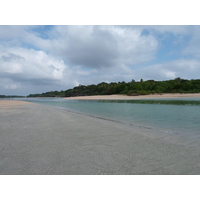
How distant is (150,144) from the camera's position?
184 inches

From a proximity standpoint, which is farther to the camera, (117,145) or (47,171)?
(117,145)

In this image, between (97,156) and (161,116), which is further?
(161,116)

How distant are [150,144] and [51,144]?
10.9 feet

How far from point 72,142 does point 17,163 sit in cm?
187

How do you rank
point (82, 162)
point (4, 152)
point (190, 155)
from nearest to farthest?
point (82, 162) < point (190, 155) < point (4, 152)

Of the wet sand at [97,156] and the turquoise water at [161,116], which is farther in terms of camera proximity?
the turquoise water at [161,116]

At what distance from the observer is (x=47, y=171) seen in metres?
2.97

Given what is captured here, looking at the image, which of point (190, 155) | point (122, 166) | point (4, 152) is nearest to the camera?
point (122, 166)

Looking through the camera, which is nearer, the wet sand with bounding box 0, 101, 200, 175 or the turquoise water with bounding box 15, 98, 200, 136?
the wet sand with bounding box 0, 101, 200, 175
